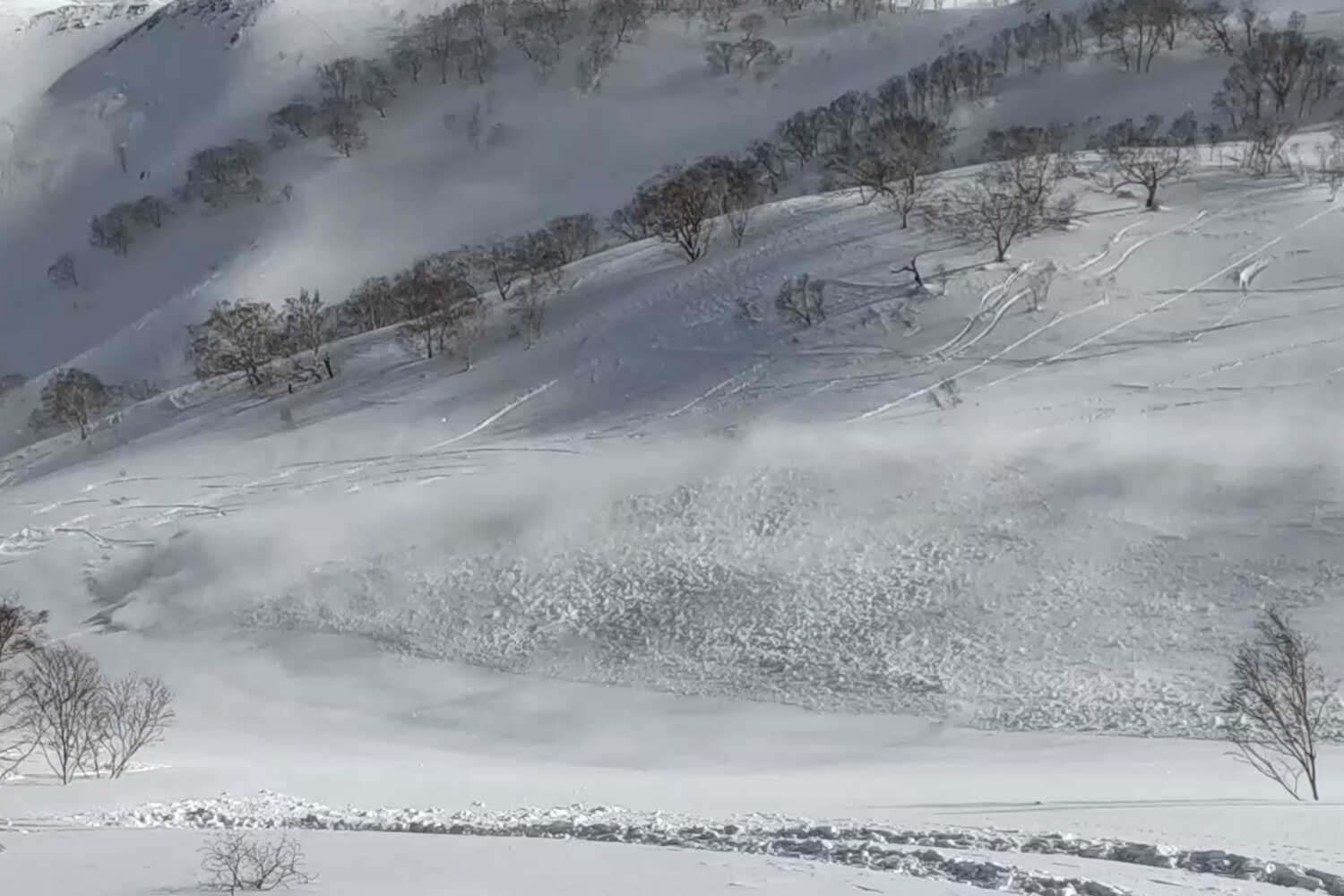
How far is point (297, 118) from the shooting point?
121 metres

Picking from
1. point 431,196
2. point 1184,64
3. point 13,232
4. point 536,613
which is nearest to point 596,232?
point 431,196

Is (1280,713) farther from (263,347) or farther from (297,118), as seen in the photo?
(297,118)

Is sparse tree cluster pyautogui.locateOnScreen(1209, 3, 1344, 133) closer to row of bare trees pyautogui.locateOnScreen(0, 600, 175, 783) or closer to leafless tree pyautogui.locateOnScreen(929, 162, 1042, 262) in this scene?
leafless tree pyautogui.locateOnScreen(929, 162, 1042, 262)

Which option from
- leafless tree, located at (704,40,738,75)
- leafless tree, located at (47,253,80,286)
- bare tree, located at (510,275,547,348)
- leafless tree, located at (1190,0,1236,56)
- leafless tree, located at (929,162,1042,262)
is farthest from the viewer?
leafless tree, located at (704,40,738,75)

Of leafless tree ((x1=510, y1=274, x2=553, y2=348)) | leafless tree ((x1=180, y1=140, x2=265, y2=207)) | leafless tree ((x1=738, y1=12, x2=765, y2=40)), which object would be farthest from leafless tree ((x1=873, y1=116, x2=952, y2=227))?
leafless tree ((x1=180, y1=140, x2=265, y2=207))

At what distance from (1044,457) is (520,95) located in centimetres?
8943

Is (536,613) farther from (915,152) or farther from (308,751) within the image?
(915,152)

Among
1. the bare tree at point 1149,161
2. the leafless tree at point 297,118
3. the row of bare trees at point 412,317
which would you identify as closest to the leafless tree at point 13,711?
the row of bare trees at point 412,317

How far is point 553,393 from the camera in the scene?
5416cm

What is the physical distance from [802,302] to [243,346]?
2850 centimetres

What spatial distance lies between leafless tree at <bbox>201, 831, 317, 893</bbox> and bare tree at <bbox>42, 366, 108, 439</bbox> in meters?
56.8

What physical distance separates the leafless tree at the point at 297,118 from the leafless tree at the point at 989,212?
78.2 metres

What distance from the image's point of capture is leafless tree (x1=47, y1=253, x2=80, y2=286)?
10969 cm

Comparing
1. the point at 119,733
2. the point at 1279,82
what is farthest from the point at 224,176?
the point at 119,733
